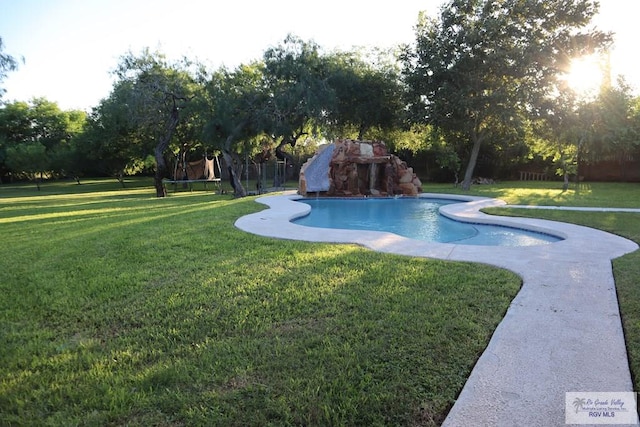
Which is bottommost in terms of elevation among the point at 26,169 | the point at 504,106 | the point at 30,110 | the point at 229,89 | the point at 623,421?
the point at 623,421

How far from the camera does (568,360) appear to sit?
2443mm

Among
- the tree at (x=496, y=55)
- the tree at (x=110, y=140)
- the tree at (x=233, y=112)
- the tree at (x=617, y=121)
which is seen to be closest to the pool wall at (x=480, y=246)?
the tree at (x=233, y=112)

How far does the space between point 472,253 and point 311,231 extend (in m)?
2.93

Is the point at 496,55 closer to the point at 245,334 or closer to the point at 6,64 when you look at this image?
the point at 245,334

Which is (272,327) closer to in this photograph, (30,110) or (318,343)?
(318,343)

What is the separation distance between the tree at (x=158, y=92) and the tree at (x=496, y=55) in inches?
422

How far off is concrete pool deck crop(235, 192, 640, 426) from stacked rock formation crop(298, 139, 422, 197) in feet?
34.1

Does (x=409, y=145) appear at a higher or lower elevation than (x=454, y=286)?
higher

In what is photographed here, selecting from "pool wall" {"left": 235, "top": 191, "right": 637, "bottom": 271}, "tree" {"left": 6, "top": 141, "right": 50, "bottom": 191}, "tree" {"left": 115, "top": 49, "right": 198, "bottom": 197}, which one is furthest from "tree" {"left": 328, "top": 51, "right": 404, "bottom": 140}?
"tree" {"left": 6, "top": 141, "right": 50, "bottom": 191}

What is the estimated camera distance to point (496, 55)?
16.0 metres

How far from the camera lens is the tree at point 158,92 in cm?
1655

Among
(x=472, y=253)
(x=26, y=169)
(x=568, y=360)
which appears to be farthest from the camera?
(x=26, y=169)

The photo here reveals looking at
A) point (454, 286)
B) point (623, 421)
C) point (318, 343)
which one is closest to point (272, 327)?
point (318, 343)

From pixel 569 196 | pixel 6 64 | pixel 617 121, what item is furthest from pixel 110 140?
pixel 617 121
